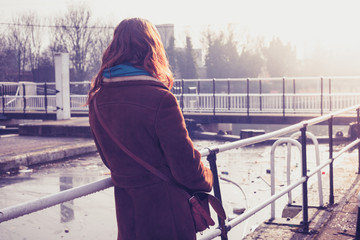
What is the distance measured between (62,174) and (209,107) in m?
14.0

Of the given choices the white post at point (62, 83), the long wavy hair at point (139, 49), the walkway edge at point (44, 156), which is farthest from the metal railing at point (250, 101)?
the long wavy hair at point (139, 49)

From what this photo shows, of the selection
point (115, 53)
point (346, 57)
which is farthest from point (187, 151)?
point (346, 57)

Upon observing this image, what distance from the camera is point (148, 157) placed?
6.95 ft

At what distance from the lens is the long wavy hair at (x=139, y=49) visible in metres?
2.19

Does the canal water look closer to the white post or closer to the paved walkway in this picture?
the paved walkway

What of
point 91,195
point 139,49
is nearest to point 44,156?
point 91,195

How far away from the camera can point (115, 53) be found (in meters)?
2.24

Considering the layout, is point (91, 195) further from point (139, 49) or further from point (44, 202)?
point (44, 202)

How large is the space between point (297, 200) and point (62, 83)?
13766mm

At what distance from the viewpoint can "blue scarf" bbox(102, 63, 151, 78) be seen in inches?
84.6

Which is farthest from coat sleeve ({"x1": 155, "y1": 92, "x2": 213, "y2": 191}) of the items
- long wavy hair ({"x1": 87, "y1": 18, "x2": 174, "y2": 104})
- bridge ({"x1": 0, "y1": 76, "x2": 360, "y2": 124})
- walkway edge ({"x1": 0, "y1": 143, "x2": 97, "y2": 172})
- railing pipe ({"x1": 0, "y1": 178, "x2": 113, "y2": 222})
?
bridge ({"x1": 0, "y1": 76, "x2": 360, "y2": 124})

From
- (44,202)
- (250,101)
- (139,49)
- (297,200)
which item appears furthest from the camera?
(250,101)

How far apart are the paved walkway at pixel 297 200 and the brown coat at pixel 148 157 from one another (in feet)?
8.29

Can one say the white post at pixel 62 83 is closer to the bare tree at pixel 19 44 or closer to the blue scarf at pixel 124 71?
the blue scarf at pixel 124 71
